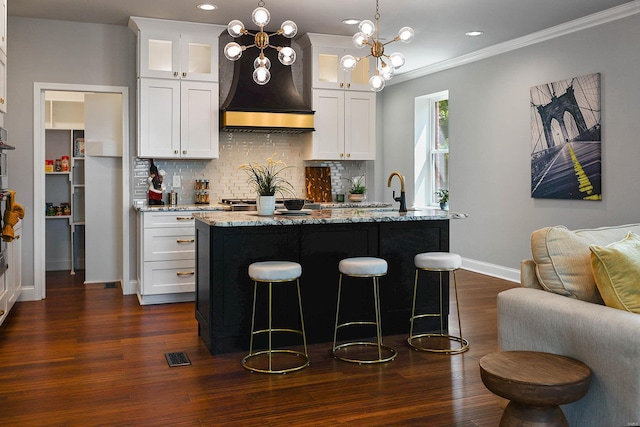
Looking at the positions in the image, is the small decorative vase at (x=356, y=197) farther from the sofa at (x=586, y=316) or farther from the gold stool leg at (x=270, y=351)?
the sofa at (x=586, y=316)

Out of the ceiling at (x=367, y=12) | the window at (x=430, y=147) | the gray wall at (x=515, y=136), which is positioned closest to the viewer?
the ceiling at (x=367, y=12)

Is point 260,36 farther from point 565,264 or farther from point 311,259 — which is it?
point 565,264

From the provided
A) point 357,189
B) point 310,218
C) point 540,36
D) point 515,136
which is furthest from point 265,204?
point 540,36

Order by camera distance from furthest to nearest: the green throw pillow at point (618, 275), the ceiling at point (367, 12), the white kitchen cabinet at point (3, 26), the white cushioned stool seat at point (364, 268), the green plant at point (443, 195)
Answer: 1. the green plant at point (443, 195)
2. the ceiling at point (367, 12)
3. the white kitchen cabinet at point (3, 26)
4. the white cushioned stool seat at point (364, 268)
5. the green throw pillow at point (618, 275)

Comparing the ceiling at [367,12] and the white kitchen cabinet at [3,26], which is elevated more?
the ceiling at [367,12]

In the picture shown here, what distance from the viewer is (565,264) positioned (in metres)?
2.70

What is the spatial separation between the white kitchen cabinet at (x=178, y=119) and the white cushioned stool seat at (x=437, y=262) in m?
2.81

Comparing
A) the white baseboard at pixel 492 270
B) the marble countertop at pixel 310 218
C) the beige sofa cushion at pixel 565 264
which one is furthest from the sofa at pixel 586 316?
the white baseboard at pixel 492 270

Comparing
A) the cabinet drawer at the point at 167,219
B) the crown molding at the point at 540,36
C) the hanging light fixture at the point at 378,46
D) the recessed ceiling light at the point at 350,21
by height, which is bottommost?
the cabinet drawer at the point at 167,219

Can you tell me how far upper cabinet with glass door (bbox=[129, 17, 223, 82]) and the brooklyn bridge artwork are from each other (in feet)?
11.2

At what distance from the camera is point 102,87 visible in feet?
19.9

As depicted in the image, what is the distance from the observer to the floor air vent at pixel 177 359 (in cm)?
383

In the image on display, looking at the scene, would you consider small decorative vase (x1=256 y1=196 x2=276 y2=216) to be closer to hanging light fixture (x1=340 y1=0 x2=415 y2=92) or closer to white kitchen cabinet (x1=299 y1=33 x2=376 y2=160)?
hanging light fixture (x1=340 y1=0 x2=415 y2=92)

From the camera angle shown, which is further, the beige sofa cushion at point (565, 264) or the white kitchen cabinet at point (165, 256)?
the white kitchen cabinet at point (165, 256)
